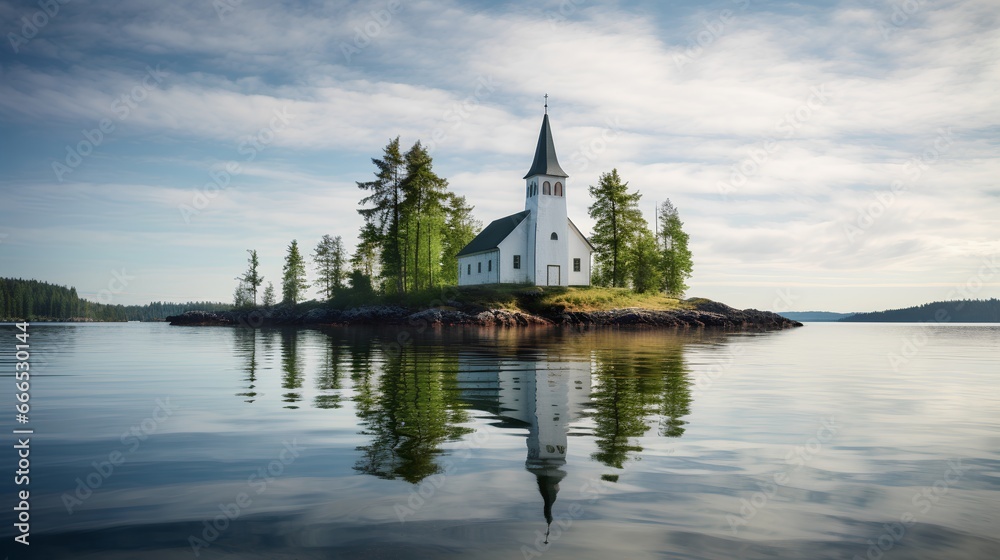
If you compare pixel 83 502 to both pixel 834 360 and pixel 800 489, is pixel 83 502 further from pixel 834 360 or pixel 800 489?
pixel 834 360

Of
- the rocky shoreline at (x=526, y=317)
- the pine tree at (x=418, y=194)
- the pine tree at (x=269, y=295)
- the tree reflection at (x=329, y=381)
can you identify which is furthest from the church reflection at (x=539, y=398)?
the pine tree at (x=269, y=295)

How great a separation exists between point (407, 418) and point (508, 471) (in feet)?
11.0

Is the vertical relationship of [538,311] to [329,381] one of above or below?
above

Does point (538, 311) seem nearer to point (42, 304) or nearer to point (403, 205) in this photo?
point (403, 205)

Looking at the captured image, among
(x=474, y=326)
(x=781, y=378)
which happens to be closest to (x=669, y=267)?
(x=474, y=326)

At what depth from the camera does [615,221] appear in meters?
73.5

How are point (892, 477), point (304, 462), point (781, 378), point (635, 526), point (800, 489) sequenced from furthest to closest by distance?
point (781, 378), point (304, 462), point (892, 477), point (800, 489), point (635, 526)

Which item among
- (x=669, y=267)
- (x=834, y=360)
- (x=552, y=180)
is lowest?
(x=834, y=360)

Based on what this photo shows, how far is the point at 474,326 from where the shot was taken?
55406 mm

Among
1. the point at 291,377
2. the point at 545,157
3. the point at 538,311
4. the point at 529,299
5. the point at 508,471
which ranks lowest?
the point at 291,377

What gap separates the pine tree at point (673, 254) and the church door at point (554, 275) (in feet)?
65.6

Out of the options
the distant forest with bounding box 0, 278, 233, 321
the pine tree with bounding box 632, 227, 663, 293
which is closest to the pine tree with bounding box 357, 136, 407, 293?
the pine tree with bounding box 632, 227, 663, 293

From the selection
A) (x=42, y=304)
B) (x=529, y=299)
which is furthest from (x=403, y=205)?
(x=42, y=304)

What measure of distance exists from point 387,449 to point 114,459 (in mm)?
3289
